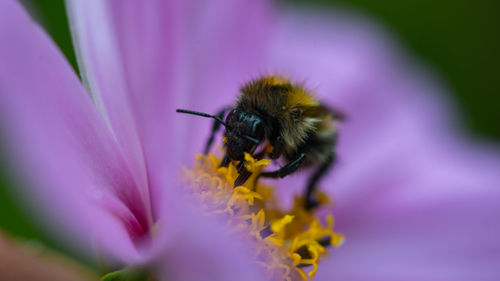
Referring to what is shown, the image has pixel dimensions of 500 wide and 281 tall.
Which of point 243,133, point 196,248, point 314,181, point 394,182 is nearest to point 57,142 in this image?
point 196,248

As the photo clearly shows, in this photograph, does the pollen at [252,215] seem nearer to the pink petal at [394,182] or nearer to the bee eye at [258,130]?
the bee eye at [258,130]

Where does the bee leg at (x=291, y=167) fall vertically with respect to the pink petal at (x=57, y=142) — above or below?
above

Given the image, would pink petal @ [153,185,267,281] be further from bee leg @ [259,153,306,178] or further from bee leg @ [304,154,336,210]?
bee leg @ [304,154,336,210]

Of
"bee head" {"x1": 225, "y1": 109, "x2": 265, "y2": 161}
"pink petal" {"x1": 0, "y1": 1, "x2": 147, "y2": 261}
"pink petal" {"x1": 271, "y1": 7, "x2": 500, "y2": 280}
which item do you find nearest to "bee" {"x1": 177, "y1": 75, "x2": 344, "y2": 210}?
"bee head" {"x1": 225, "y1": 109, "x2": 265, "y2": 161}

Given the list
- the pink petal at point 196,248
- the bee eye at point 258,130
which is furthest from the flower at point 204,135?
the bee eye at point 258,130

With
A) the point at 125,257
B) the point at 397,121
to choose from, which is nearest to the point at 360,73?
the point at 397,121

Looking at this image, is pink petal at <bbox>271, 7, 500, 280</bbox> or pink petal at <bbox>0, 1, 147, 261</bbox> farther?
pink petal at <bbox>271, 7, 500, 280</bbox>
